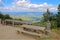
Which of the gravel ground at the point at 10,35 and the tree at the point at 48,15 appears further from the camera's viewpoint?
the tree at the point at 48,15

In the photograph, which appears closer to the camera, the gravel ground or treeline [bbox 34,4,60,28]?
the gravel ground

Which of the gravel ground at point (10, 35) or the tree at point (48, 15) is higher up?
the tree at point (48, 15)

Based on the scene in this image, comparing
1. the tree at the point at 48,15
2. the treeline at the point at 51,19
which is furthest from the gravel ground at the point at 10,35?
the tree at the point at 48,15

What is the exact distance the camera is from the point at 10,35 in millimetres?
4195

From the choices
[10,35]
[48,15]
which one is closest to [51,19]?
[48,15]

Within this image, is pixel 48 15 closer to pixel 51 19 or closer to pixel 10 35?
pixel 51 19

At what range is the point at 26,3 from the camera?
4734 millimetres

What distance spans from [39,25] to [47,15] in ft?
1.31

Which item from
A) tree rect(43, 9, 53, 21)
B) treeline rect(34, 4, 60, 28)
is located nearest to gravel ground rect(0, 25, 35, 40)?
treeline rect(34, 4, 60, 28)

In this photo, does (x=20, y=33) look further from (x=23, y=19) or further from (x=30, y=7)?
Result: (x=30, y=7)

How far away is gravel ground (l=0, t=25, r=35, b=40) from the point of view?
3967 millimetres

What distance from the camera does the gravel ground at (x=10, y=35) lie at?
13.0 feet

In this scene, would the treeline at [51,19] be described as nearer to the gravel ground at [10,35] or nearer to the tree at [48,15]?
the tree at [48,15]

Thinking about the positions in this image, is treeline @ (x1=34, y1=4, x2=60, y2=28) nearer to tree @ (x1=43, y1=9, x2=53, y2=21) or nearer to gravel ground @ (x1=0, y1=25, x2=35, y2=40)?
tree @ (x1=43, y1=9, x2=53, y2=21)
